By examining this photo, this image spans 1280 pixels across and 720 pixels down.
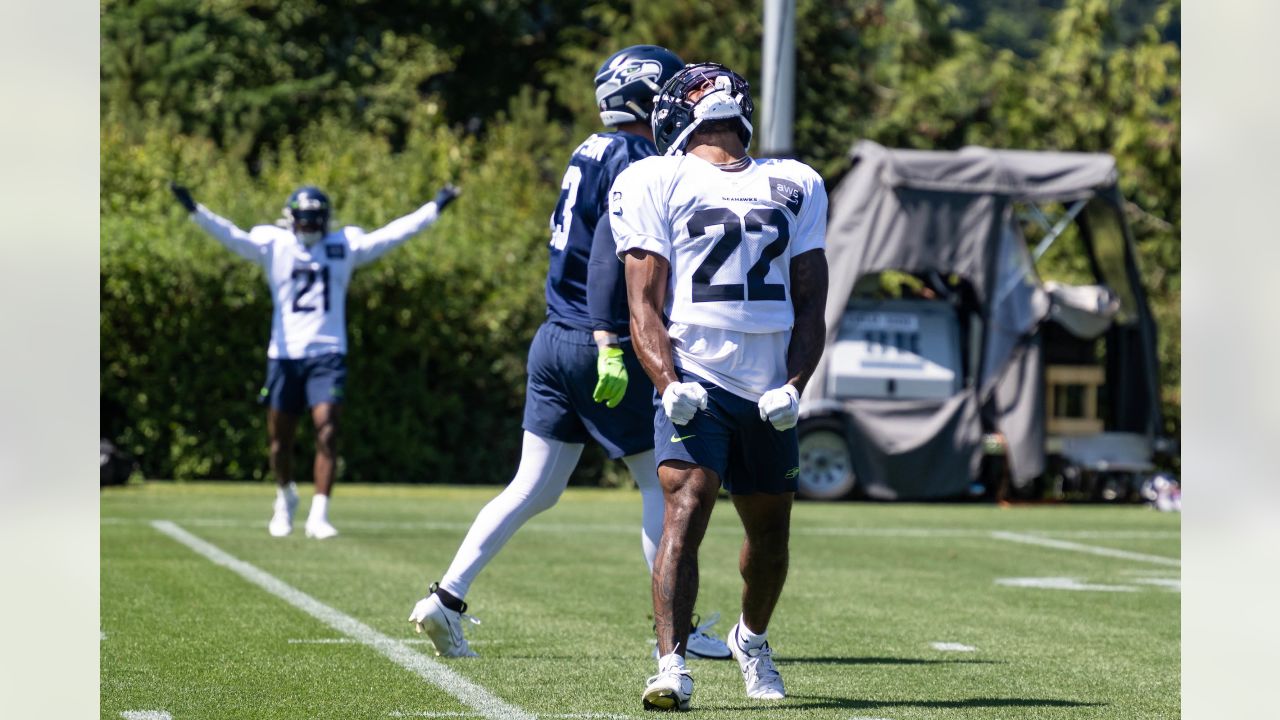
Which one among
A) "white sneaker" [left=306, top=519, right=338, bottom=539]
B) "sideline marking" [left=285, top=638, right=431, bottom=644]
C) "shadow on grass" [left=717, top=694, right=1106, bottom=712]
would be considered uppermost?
"shadow on grass" [left=717, top=694, right=1106, bottom=712]

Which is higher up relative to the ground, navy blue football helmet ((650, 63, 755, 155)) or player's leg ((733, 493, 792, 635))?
navy blue football helmet ((650, 63, 755, 155))

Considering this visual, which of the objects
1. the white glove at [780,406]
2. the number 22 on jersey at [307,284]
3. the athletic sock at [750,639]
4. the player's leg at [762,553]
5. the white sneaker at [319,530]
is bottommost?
the white sneaker at [319,530]

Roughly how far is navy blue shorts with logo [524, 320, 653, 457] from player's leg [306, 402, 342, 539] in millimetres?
5034

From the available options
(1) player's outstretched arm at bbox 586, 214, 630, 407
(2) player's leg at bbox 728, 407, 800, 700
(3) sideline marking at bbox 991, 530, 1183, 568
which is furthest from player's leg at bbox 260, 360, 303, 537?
(2) player's leg at bbox 728, 407, 800, 700

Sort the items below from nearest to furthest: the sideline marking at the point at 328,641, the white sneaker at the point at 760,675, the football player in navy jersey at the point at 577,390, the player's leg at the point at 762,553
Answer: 1. the player's leg at the point at 762,553
2. the white sneaker at the point at 760,675
3. the football player in navy jersey at the point at 577,390
4. the sideline marking at the point at 328,641

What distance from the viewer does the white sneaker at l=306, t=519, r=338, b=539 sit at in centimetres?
1134

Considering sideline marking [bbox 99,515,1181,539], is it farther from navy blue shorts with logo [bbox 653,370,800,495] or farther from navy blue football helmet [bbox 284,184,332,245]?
navy blue shorts with logo [bbox 653,370,800,495]

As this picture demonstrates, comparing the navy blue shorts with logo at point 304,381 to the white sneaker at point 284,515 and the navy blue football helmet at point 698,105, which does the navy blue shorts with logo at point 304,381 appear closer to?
the white sneaker at point 284,515

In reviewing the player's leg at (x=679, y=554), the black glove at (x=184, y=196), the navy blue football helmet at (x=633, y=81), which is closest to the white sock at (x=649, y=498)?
the player's leg at (x=679, y=554)

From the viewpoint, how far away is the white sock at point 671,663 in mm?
5051

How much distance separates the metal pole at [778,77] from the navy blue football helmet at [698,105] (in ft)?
39.9

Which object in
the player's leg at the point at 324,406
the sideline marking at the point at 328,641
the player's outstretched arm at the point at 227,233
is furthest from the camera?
the player's leg at the point at 324,406
